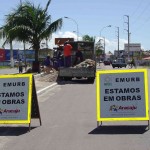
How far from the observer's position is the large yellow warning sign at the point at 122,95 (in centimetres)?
999

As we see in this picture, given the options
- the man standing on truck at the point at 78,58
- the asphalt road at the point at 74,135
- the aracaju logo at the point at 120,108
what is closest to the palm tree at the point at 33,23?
the man standing on truck at the point at 78,58

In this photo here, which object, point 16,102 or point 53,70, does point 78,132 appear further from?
point 53,70

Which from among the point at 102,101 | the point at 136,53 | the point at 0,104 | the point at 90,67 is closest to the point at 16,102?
the point at 0,104

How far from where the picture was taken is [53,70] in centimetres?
3706

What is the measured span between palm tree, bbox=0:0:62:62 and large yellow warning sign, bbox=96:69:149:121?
87.1 ft

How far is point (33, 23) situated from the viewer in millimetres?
36469

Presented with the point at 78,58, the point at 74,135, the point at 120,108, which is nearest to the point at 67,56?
the point at 78,58

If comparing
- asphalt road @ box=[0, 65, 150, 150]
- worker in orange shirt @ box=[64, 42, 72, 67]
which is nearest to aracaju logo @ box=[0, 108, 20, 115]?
asphalt road @ box=[0, 65, 150, 150]

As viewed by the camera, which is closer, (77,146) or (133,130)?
(77,146)

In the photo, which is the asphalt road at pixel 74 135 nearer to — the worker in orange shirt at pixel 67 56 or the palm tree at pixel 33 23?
the worker in orange shirt at pixel 67 56

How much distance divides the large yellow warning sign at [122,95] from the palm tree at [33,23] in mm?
26563

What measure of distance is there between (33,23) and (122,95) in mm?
27120

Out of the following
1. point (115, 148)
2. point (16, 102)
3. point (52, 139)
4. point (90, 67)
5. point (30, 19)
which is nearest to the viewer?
point (115, 148)

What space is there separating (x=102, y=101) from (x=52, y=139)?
6.02ft
